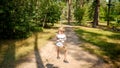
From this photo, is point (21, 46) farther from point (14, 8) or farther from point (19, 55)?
point (14, 8)

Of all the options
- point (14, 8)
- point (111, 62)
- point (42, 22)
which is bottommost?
point (111, 62)

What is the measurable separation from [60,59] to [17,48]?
3940mm

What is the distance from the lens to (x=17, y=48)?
14406 millimetres

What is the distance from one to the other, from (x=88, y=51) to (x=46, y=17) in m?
9.07

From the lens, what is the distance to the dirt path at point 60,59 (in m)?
10.8

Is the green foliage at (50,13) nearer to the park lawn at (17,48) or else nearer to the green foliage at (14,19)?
the park lawn at (17,48)

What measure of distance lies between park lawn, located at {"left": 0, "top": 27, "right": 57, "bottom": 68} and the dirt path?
22.8 inches

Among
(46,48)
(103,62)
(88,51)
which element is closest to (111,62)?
(103,62)

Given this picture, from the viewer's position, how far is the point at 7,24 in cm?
1614

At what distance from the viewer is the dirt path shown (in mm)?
10820

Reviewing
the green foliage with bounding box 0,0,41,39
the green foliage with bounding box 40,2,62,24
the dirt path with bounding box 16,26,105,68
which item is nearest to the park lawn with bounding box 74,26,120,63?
the dirt path with bounding box 16,26,105,68

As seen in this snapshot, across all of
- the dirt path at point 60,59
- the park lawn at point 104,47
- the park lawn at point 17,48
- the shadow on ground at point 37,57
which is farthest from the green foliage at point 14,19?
the park lawn at point 104,47

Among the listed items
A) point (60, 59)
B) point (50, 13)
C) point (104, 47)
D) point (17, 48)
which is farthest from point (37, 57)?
point (50, 13)

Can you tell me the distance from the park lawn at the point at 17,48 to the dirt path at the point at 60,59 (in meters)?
0.58
